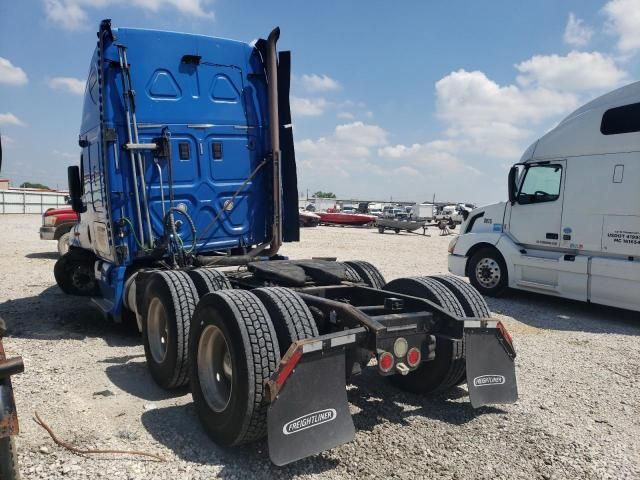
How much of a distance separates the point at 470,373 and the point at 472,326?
346 millimetres

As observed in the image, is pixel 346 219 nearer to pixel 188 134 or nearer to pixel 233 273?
pixel 188 134

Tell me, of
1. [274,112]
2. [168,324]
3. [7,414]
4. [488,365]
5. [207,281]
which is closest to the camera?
[7,414]

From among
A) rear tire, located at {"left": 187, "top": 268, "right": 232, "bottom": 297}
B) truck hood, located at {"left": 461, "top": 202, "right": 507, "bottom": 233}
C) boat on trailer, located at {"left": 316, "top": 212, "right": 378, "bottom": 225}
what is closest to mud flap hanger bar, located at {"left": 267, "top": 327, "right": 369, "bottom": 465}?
rear tire, located at {"left": 187, "top": 268, "right": 232, "bottom": 297}

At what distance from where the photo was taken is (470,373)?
3.65 meters

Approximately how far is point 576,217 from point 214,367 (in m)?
7.05

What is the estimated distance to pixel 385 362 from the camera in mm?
3330

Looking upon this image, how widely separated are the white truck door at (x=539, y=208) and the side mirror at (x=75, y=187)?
737 centimetres

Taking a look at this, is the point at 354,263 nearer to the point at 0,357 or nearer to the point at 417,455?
the point at 417,455

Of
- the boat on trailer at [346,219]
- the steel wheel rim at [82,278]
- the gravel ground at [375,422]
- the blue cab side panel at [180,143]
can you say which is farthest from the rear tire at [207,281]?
the boat on trailer at [346,219]

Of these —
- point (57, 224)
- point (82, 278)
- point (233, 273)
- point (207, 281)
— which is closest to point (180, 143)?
point (233, 273)

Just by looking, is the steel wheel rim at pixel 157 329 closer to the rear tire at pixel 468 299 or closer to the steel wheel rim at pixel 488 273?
the rear tire at pixel 468 299

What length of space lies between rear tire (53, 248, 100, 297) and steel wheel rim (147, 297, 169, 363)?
3.88 metres

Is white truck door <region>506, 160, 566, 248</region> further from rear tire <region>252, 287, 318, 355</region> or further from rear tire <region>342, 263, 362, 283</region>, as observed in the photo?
rear tire <region>252, 287, 318, 355</region>

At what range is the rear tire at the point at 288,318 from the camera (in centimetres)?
321
